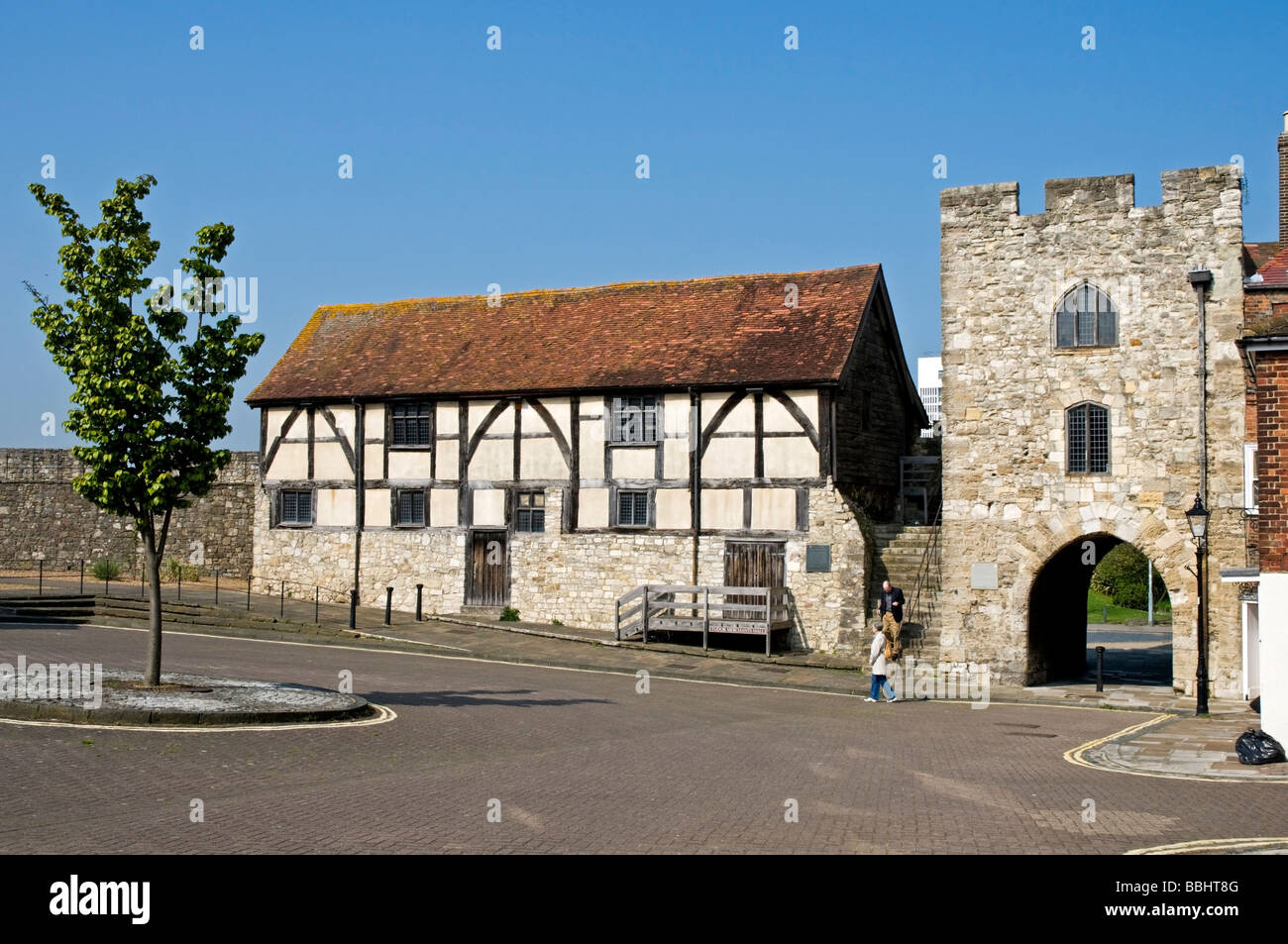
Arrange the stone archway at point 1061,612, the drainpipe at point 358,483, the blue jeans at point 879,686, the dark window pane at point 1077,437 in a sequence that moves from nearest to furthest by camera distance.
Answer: the blue jeans at point 879,686
the dark window pane at point 1077,437
the stone archway at point 1061,612
the drainpipe at point 358,483

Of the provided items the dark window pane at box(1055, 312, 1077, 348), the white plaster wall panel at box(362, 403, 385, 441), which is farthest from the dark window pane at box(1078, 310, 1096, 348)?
the white plaster wall panel at box(362, 403, 385, 441)

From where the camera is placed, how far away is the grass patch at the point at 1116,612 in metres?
47.1

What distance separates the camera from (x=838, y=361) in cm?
2847

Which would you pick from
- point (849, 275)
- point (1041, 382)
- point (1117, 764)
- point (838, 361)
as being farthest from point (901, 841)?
point (849, 275)

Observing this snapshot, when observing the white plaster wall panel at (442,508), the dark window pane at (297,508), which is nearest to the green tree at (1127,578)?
the white plaster wall panel at (442,508)

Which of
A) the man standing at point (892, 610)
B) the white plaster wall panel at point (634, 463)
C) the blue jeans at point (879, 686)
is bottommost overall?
the blue jeans at point (879, 686)

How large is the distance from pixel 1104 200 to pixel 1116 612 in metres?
30.8

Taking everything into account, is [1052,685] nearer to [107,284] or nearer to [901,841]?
[901,841]

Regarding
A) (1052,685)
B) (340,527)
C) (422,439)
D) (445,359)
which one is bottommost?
(1052,685)

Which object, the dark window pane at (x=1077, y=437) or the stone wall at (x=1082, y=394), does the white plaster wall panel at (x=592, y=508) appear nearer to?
the stone wall at (x=1082, y=394)

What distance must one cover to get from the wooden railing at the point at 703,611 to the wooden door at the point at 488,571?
371cm

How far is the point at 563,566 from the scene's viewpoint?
31.0 m
